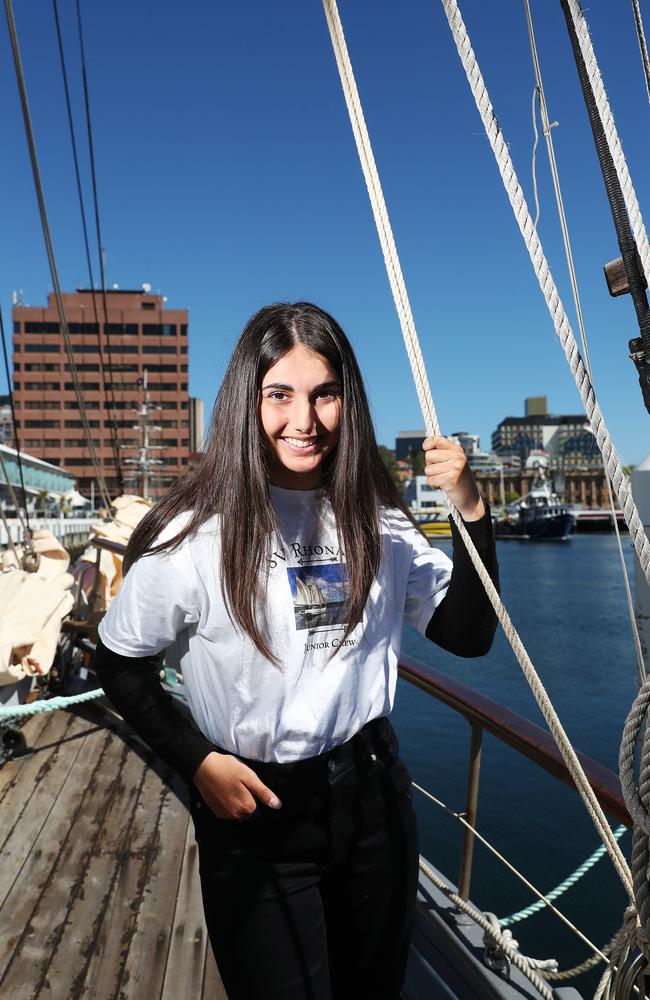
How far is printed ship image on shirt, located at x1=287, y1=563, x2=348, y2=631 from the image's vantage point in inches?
47.6

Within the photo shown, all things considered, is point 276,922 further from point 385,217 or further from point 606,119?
point 606,119

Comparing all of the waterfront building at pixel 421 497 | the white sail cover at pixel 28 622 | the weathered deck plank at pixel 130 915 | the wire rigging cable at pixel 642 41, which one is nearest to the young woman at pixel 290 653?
the weathered deck plank at pixel 130 915

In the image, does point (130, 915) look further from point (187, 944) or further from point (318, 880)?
point (318, 880)

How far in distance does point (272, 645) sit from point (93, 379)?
250 feet

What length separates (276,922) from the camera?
1.13 m

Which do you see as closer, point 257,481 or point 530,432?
point 257,481

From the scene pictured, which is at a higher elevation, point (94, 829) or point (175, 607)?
point (175, 607)

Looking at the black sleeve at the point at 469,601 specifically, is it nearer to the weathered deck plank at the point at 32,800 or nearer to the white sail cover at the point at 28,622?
the weathered deck plank at the point at 32,800

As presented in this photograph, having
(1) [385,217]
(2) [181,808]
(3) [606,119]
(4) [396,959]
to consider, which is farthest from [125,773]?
(3) [606,119]

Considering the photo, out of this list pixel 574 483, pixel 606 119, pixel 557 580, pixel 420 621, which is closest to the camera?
pixel 606 119

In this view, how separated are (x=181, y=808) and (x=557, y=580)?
34.1 meters

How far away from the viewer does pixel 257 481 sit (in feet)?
4.03

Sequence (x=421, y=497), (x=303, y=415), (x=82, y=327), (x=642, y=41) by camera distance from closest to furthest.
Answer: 1. (x=303, y=415)
2. (x=642, y=41)
3. (x=82, y=327)
4. (x=421, y=497)

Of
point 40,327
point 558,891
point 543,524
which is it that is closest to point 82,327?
point 40,327
